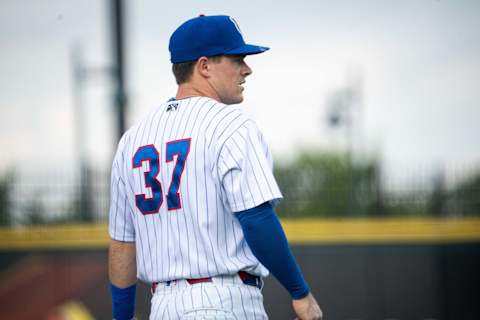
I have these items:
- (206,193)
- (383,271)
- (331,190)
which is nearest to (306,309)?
(206,193)

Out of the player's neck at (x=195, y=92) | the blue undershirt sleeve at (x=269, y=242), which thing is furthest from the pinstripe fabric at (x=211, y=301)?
the player's neck at (x=195, y=92)

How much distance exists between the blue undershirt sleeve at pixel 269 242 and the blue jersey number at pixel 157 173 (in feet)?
0.75

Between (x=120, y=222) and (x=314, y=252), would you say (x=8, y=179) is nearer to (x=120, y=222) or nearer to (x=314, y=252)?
(x=314, y=252)

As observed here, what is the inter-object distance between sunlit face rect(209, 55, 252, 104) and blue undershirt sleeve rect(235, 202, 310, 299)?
43 centimetres

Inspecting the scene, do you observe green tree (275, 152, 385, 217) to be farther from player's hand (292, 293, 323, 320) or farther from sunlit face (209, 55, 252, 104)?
player's hand (292, 293, 323, 320)

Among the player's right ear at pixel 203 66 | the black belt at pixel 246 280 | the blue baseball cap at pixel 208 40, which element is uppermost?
the blue baseball cap at pixel 208 40

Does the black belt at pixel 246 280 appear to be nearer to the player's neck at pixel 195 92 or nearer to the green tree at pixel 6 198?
the player's neck at pixel 195 92

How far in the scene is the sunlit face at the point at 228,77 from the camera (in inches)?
86.7

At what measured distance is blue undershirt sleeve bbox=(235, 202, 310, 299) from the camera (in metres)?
1.94

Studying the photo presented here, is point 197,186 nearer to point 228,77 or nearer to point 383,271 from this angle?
point 228,77

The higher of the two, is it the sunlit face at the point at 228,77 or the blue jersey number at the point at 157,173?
the sunlit face at the point at 228,77

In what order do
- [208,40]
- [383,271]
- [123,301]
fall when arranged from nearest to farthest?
[208,40] < [123,301] < [383,271]

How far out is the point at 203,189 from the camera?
2.05 m

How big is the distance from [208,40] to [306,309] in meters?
0.88
